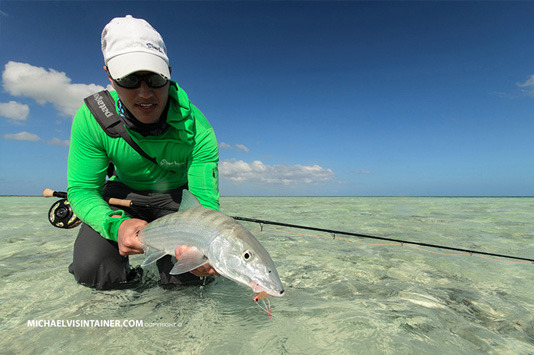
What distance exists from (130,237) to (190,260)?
750mm

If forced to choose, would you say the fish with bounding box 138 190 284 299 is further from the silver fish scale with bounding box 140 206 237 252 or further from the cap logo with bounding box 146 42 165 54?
the cap logo with bounding box 146 42 165 54

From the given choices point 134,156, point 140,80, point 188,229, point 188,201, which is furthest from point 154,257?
point 140,80

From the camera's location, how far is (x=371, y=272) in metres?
3.68

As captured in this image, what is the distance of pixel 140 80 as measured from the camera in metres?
2.34

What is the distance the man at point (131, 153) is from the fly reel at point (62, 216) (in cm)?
80

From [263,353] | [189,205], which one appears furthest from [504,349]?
[189,205]

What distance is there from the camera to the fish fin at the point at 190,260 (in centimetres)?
185

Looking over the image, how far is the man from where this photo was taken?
7.68 feet

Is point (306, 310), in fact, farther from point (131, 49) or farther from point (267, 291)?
point (131, 49)

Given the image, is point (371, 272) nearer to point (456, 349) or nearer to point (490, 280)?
point (490, 280)

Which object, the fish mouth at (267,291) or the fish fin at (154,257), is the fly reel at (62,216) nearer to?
the fish fin at (154,257)

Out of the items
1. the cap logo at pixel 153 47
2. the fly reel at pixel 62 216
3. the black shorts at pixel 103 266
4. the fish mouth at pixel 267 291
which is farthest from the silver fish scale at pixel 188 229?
the fly reel at pixel 62 216

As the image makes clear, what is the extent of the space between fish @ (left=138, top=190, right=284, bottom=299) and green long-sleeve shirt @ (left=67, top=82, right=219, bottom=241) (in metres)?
0.57

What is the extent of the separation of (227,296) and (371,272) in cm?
197
